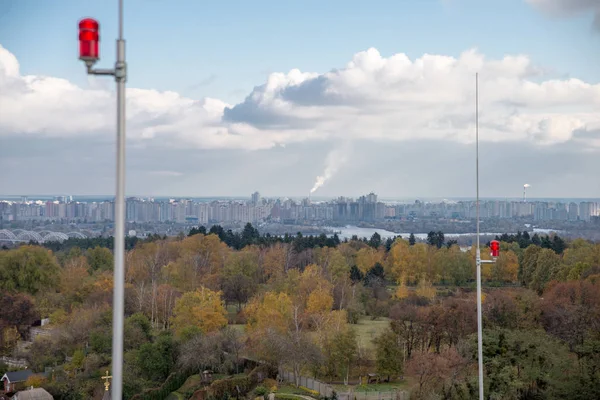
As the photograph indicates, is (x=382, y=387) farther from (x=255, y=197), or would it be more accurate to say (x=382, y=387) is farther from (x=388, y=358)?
(x=255, y=197)

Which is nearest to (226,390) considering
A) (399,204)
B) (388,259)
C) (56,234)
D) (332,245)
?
(388,259)

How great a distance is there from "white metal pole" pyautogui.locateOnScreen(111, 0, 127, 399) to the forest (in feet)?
39.3

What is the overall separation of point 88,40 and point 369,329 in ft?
85.8

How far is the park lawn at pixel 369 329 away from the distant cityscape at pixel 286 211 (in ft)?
138

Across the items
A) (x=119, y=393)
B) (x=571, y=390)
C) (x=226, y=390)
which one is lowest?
(x=226, y=390)

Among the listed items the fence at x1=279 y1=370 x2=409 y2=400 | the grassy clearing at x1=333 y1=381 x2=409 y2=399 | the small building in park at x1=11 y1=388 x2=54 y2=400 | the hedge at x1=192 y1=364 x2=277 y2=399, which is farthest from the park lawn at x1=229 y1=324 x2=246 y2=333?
the small building in park at x1=11 y1=388 x2=54 y2=400

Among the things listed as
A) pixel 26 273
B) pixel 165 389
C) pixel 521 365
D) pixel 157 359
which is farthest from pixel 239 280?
pixel 521 365

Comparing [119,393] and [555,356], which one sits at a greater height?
[119,393]

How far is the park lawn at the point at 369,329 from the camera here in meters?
25.1

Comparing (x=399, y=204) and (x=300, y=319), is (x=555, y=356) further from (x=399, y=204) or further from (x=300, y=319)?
(x=399, y=204)

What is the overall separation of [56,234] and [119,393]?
220 feet

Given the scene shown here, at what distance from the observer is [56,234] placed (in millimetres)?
66625

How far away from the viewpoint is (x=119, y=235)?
4223 millimetres

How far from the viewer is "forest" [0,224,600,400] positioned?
17.1 meters
